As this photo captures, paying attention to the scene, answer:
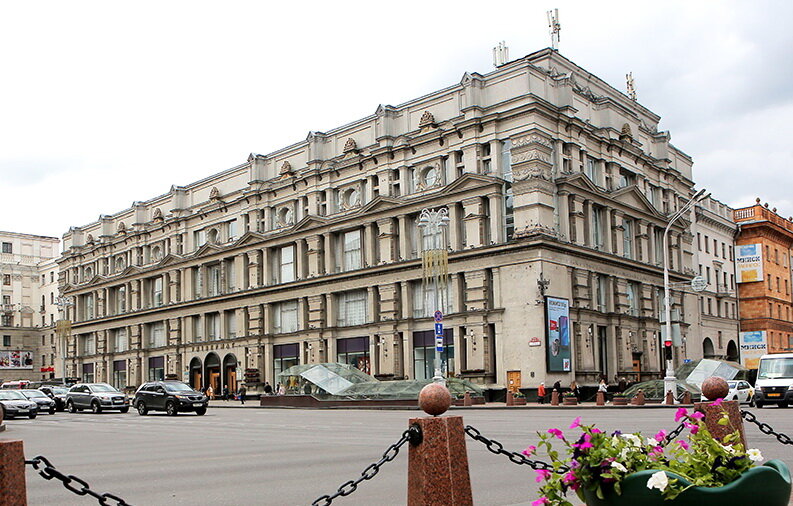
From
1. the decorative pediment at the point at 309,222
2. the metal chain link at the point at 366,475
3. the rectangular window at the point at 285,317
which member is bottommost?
the metal chain link at the point at 366,475

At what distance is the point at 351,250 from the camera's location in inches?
2375

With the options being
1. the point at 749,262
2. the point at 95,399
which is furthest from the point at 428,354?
the point at 749,262

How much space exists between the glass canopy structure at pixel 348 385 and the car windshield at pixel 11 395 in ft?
54.1

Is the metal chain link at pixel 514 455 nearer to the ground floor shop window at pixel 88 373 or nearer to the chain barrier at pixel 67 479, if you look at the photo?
the chain barrier at pixel 67 479

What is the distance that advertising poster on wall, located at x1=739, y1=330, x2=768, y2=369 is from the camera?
243 feet

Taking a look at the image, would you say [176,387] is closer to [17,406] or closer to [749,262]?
[17,406]

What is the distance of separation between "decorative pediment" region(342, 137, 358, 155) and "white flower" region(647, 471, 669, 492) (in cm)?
5583

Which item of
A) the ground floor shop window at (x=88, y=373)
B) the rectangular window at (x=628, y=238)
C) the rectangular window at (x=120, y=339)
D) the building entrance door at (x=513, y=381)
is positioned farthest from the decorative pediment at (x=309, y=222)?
the ground floor shop window at (x=88, y=373)

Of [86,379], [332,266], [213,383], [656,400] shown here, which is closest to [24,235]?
[86,379]

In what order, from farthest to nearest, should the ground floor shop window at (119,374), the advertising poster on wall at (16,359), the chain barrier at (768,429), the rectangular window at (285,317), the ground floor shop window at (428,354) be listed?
the advertising poster on wall at (16,359), the ground floor shop window at (119,374), the rectangular window at (285,317), the ground floor shop window at (428,354), the chain barrier at (768,429)

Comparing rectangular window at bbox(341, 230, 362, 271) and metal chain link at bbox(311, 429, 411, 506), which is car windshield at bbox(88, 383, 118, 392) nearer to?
rectangular window at bbox(341, 230, 362, 271)

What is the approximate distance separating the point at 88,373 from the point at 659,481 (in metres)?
92.2

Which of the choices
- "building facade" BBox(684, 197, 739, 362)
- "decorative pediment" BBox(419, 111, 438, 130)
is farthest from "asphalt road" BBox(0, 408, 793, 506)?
"building facade" BBox(684, 197, 739, 362)

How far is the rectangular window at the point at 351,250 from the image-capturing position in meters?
59.7
